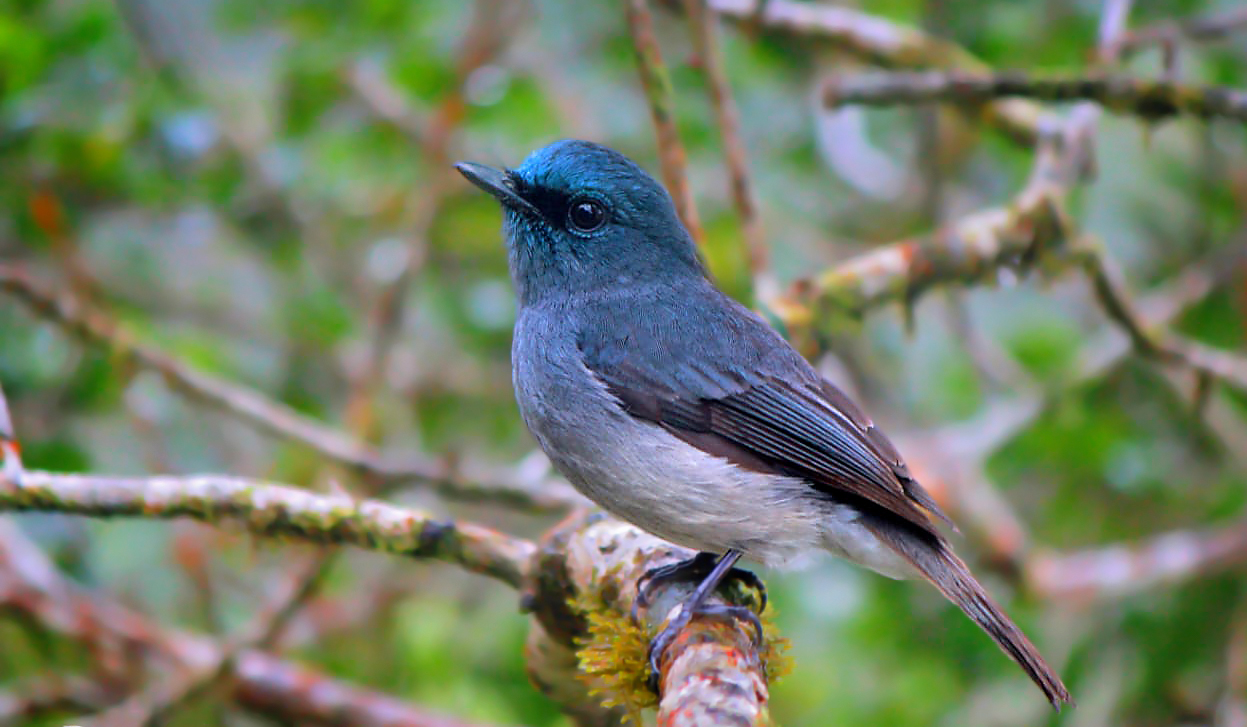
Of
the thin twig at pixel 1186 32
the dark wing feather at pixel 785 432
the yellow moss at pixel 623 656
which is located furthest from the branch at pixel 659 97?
the thin twig at pixel 1186 32

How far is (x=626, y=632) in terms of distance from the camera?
3117 mm

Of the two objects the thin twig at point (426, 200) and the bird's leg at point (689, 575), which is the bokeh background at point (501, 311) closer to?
the thin twig at point (426, 200)

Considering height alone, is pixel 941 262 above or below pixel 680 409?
above

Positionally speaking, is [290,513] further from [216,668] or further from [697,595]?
[216,668]

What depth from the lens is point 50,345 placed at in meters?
4.87

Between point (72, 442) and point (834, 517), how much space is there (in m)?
3.12

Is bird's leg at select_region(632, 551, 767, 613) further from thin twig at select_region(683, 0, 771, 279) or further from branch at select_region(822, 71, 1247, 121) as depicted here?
branch at select_region(822, 71, 1247, 121)

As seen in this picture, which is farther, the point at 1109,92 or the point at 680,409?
the point at 1109,92

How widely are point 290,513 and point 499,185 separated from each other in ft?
4.65

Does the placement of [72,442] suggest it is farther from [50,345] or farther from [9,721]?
[9,721]

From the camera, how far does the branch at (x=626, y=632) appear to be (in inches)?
101

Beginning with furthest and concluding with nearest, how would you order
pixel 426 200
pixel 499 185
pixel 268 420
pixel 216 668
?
1. pixel 426 200
2. pixel 268 420
3. pixel 216 668
4. pixel 499 185

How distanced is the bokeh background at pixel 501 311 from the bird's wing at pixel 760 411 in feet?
2.27

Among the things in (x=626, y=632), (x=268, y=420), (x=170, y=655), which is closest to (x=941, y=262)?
(x=626, y=632)
